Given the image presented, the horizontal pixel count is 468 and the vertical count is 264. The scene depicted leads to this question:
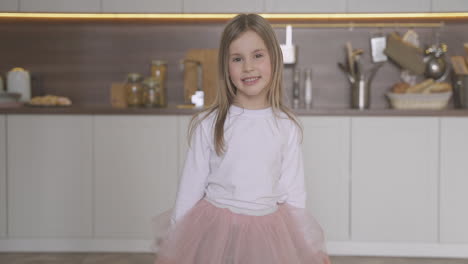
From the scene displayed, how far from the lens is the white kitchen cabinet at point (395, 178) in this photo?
2527 millimetres

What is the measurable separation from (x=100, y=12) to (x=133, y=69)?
45cm

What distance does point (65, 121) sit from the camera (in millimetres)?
2562

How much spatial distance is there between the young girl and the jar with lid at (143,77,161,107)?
1586 millimetres

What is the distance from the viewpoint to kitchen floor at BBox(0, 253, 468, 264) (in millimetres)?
2469

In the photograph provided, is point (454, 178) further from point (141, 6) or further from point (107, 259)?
point (141, 6)

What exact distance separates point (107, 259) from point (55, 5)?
153cm

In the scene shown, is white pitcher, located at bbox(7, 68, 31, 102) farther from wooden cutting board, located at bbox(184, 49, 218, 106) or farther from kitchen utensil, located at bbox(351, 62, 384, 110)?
kitchen utensil, located at bbox(351, 62, 384, 110)

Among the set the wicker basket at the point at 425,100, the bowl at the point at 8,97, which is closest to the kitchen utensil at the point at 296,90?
the wicker basket at the point at 425,100

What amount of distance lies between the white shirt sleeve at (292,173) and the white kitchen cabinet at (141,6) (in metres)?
1.79

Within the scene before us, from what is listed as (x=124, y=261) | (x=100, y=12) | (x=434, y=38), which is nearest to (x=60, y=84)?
(x=100, y=12)

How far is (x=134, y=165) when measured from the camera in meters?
2.57

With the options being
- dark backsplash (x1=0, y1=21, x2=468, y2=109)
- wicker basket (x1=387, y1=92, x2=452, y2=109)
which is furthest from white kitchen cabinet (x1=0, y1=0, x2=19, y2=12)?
wicker basket (x1=387, y1=92, x2=452, y2=109)

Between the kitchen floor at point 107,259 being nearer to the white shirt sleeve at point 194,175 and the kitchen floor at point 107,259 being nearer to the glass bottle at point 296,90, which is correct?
the glass bottle at point 296,90

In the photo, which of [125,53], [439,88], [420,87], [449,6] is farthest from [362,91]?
[125,53]
